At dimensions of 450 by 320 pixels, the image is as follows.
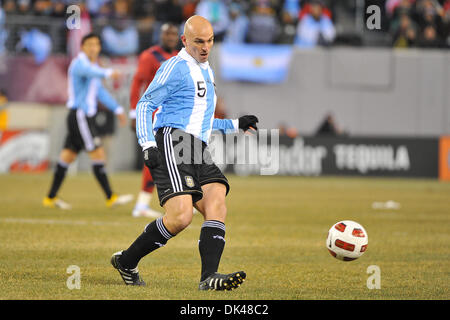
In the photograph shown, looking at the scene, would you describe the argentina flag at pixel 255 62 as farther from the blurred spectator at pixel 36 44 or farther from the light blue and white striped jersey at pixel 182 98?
the light blue and white striped jersey at pixel 182 98

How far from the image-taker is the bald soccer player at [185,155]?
6391 millimetres

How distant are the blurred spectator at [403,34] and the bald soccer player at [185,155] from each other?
2030 centimetres

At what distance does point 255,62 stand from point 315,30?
2.26m

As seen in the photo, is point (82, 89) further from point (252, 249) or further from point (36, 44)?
point (36, 44)

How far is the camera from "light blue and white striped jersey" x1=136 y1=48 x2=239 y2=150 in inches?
255

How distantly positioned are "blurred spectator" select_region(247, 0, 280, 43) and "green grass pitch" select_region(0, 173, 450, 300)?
910cm

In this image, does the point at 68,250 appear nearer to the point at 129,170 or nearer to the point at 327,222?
the point at 327,222

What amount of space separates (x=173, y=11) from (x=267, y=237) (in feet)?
51.1

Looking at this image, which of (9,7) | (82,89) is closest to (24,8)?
(9,7)

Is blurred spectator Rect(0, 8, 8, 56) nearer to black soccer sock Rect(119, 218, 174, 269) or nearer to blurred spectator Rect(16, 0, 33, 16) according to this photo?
blurred spectator Rect(16, 0, 33, 16)

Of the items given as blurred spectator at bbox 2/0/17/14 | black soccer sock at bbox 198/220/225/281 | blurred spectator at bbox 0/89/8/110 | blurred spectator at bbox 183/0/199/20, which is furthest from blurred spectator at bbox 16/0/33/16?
black soccer sock at bbox 198/220/225/281

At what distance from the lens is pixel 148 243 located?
650 centimetres

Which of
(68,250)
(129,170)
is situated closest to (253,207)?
(68,250)

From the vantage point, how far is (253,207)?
14414 millimetres
